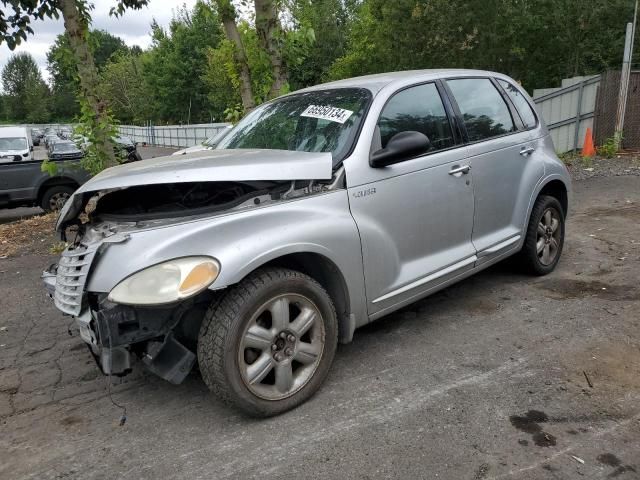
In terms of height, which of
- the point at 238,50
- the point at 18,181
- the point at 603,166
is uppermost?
the point at 238,50

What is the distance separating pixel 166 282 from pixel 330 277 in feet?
3.33

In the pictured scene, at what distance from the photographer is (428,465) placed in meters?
2.51

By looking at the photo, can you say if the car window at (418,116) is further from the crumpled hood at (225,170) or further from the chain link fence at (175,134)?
the chain link fence at (175,134)

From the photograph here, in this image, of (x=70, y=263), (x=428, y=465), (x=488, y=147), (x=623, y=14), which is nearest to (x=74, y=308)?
(x=70, y=263)

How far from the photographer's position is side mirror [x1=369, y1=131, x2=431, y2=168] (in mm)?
3291

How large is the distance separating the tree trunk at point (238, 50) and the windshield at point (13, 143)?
34.1 feet

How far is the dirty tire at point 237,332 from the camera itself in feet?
8.82

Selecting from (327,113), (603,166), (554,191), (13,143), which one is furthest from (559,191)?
(13,143)

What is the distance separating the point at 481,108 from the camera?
4332 mm

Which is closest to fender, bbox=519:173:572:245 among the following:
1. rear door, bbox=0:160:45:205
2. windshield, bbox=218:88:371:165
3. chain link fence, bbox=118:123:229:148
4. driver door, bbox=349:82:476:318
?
driver door, bbox=349:82:476:318

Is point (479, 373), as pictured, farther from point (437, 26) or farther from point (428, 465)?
point (437, 26)

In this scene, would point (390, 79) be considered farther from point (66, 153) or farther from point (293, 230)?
point (66, 153)

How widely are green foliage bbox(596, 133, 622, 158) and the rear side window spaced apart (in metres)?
8.85

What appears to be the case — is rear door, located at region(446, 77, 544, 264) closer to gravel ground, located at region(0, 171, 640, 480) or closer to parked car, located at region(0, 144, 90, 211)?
gravel ground, located at region(0, 171, 640, 480)
